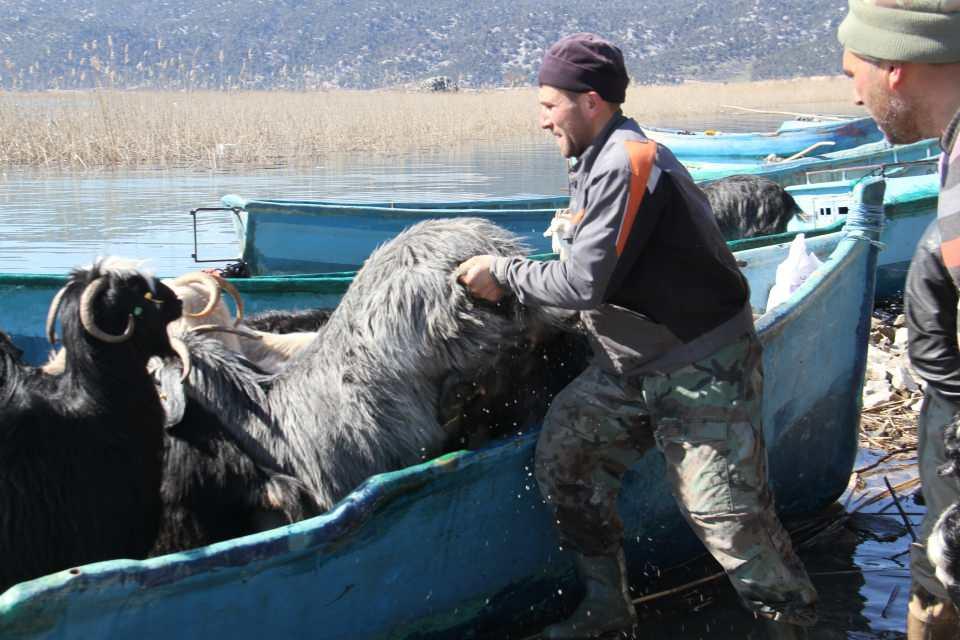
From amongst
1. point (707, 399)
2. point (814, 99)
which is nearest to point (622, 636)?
point (707, 399)

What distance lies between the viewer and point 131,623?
9.67ft

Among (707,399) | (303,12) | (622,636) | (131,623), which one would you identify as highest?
(303,12)

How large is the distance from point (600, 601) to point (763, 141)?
17.2 m

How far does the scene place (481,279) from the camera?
11.7 feet

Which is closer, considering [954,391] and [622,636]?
[954,391]

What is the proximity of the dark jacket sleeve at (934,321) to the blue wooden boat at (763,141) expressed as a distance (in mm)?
16619

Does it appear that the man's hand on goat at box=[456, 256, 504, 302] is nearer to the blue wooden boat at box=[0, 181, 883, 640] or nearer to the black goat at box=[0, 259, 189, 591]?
the blue wooden boat at box=[0, 181, 883, 640]

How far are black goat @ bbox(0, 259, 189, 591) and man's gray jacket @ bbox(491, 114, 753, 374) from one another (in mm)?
1195

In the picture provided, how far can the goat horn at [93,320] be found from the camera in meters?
3.50

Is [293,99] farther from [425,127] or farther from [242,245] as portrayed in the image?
[242,245]

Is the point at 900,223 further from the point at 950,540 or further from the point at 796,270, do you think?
the point at 950,540

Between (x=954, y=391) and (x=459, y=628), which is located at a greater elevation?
(x=954, y=391)

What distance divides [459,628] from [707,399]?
1286 mm

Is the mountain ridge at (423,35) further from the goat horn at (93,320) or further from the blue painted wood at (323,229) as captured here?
the goat horn at (93,320)
